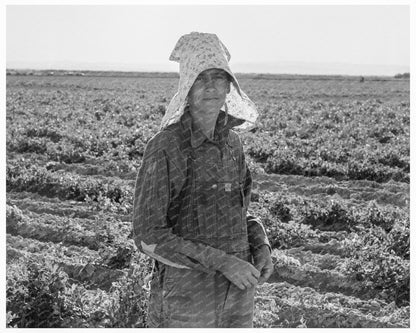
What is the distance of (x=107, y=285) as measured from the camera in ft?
19.2

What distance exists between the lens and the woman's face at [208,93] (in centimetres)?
220

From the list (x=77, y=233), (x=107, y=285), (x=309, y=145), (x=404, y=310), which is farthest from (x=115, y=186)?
(x=309, y=145)

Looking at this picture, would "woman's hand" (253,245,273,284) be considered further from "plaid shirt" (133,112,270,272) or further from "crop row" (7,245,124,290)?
"crop row" (7,245,124,290)

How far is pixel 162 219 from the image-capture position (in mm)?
2098

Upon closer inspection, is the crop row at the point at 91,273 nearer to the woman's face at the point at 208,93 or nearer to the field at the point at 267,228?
the field at the point at 267,228

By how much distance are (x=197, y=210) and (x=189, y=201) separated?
0.04 m

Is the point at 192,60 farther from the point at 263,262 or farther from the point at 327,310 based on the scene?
the point at 327,310

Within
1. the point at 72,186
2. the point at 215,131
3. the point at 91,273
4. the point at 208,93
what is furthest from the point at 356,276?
the point at 72,186

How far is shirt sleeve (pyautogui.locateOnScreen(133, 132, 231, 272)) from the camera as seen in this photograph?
209 centimetres

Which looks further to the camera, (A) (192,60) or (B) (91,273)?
(B) (91,273)

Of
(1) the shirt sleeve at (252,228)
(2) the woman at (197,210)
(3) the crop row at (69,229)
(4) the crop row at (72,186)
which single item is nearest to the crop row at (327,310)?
(3) the crop row at (69,229)

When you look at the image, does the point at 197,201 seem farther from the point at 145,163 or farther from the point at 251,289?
the point at 251,289

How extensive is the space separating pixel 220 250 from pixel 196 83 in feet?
1.85

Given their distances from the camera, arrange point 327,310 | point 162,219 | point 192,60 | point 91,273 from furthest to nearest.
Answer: point 91,273
point 327,310
point 192,60
point 162,219
